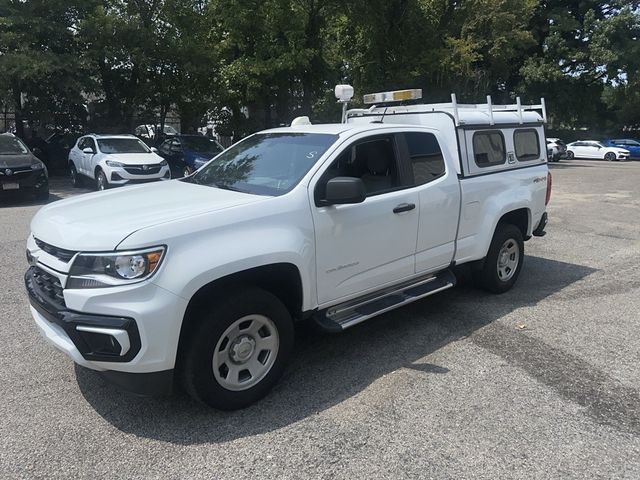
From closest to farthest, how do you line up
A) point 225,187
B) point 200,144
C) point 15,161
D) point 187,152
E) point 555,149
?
point 225,187, point 15,161, point 187,152, point 200,144, point 555,149

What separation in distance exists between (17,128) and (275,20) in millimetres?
10879

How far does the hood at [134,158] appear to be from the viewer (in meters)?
13.6

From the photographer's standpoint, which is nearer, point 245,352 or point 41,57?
point 245,352

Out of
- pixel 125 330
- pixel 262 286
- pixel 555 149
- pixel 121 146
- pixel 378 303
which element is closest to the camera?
pixel 125 330

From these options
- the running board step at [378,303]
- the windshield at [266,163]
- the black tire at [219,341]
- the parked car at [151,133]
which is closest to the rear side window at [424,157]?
the windshield at [266,163]

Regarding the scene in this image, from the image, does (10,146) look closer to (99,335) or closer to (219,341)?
(99,335)

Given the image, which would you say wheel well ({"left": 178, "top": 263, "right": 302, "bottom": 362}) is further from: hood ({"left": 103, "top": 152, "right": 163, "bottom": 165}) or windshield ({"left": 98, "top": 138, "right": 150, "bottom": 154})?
windshield ({"left": 98, "top": 138, "right": 150, "bottom": 154})

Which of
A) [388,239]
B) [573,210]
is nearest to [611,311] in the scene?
[388,239]

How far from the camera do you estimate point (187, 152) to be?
16.5m

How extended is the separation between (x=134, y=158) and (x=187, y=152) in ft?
9.34

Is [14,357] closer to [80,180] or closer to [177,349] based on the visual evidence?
[177,349]

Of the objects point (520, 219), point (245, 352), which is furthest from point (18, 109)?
point (245, 352)

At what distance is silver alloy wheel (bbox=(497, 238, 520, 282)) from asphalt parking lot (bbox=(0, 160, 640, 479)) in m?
0.56

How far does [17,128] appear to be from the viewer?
2048 cm
